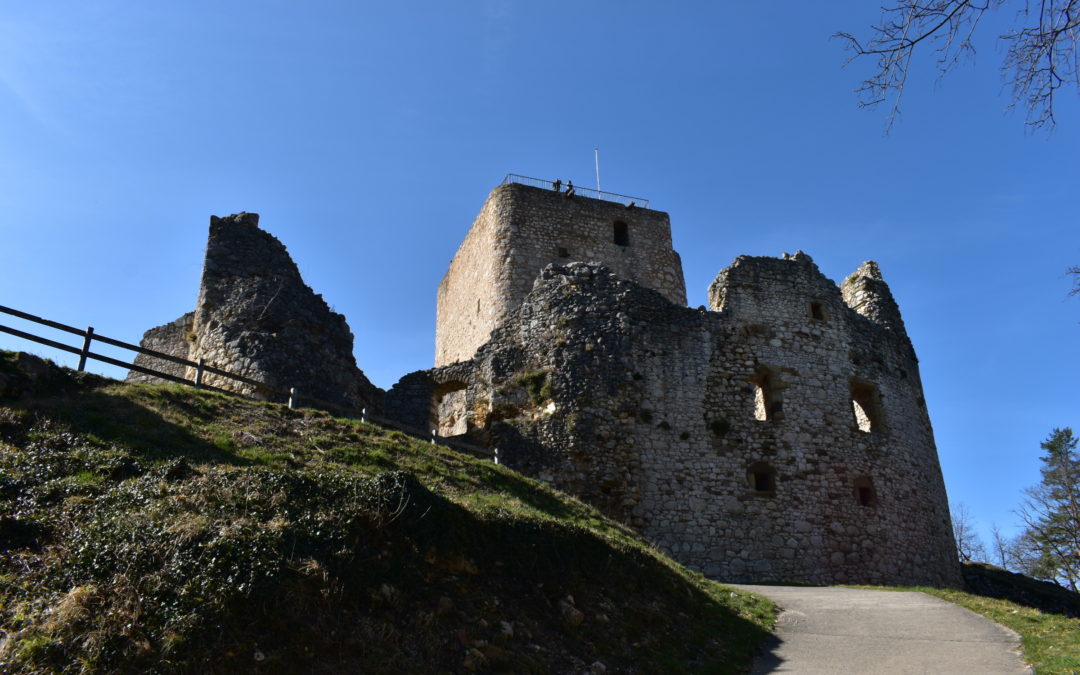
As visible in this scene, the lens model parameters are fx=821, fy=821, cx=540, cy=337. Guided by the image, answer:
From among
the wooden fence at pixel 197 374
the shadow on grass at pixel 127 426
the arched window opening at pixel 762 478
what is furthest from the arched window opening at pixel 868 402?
the shadow on grass at pixel 127 426

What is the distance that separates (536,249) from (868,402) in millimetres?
10858

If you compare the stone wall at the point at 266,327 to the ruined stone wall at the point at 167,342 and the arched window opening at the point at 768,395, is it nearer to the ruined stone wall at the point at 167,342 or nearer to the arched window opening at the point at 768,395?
the ruined stone wall at the point at 167,342

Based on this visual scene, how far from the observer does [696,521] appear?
55.6 feet

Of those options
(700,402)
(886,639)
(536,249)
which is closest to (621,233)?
(536,249)

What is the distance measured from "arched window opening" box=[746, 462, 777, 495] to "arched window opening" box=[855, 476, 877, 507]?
7.02 ft

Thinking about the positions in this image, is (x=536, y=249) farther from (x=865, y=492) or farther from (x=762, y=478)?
(x=865, y=492)

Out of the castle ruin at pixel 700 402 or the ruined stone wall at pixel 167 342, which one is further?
the ruined stone wall at pixel 167 342

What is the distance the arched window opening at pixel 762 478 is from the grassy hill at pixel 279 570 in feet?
19.5

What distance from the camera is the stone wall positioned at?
669 inches

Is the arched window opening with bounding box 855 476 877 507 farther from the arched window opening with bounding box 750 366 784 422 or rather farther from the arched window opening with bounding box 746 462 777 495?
the arched window opening with bounding box 750 366 784 422

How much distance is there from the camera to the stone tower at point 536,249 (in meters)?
25.5

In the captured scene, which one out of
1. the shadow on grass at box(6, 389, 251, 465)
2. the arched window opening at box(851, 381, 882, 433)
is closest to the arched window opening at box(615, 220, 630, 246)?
the arched window opening at box(851, 381, 882, 433)

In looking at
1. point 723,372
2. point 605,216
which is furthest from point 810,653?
point 605,216

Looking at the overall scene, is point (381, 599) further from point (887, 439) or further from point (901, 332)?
point (901, 332)
